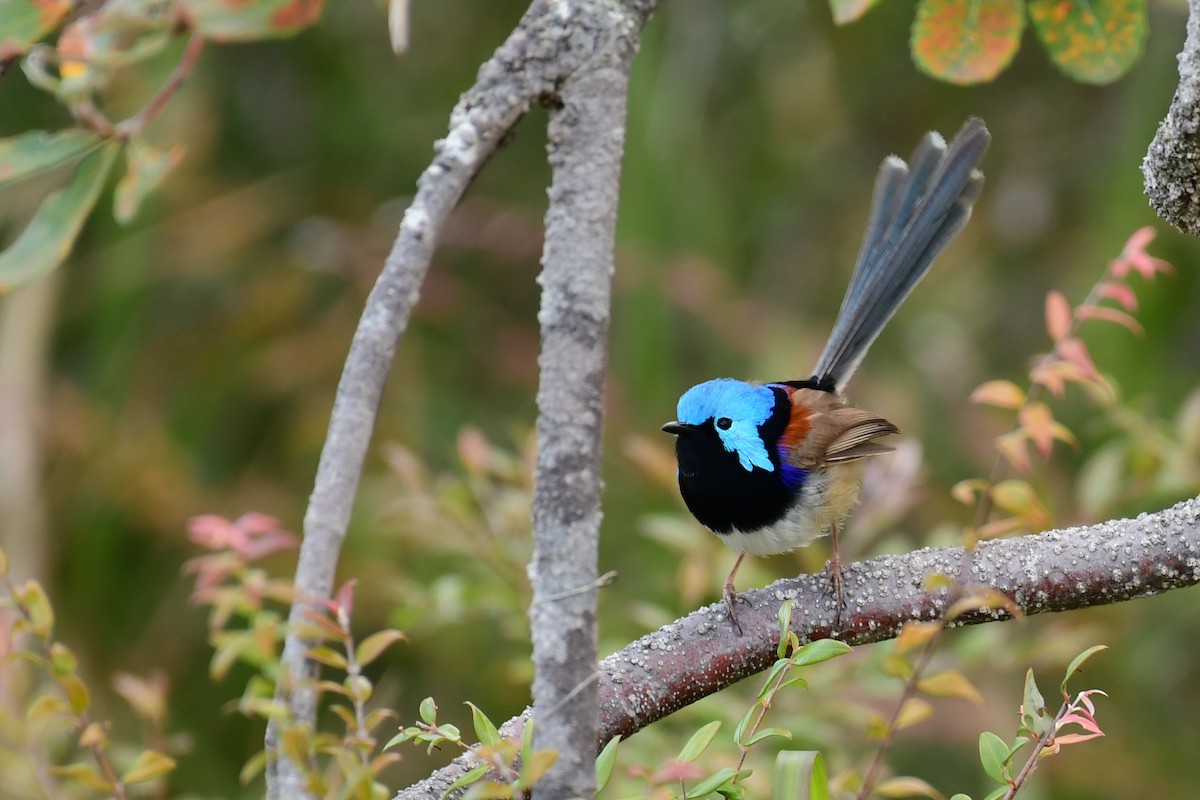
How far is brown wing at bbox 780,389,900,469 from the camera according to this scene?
2.73 meters

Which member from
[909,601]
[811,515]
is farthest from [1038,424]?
[811,515]

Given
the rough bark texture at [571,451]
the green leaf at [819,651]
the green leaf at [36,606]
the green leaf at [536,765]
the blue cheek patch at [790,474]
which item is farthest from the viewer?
the blue cheek patch at [790,474]

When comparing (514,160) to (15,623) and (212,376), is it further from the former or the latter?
(15,623)

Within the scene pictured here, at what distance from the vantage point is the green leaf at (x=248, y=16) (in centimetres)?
118

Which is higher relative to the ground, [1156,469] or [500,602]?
[1156,469]

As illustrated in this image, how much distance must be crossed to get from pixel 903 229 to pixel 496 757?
6.79ft

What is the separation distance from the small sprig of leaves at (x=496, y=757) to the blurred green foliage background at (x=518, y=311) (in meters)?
1.84

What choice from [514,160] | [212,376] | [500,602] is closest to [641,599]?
[500,602]

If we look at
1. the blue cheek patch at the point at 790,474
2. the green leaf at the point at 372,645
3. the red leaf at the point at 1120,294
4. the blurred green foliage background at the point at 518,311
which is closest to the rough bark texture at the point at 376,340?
the green leaf at the point at 372,645

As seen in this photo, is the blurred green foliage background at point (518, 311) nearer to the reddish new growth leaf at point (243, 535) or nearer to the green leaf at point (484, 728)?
the reddish new growth leaf at point (243, 535)

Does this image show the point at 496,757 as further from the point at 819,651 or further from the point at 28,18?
the point at 28,18

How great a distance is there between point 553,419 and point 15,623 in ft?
2.18

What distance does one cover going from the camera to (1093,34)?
1923mm

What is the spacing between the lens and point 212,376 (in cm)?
453
